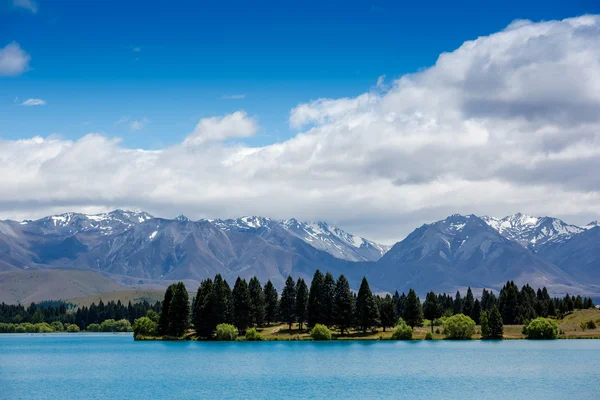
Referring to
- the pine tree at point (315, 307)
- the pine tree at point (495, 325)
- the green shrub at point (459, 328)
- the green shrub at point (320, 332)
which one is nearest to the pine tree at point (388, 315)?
the green shrub at point (459, 328)

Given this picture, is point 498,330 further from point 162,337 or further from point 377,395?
point 377,395

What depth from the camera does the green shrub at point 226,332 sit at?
162 meters

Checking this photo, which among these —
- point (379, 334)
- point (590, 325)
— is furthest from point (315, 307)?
point (590, 325)

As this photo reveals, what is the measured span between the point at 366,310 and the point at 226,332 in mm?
34416

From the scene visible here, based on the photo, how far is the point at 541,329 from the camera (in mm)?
174750

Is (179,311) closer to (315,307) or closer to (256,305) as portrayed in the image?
(256,305)

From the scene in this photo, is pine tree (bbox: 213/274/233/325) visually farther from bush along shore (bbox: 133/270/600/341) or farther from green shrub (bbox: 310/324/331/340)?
green shrub (bbox: 310/324/331/340)

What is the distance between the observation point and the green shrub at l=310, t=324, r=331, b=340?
161125 millimetres

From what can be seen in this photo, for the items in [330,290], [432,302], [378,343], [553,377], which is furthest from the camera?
[432,302]

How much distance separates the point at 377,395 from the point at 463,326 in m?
98.8

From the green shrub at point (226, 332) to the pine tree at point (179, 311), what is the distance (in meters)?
10.4

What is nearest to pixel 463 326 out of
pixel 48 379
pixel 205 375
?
pixel 205 375

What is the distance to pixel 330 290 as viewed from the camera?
570 ft

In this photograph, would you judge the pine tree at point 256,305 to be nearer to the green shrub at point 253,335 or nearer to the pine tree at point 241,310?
the pine tree at point 241,310
